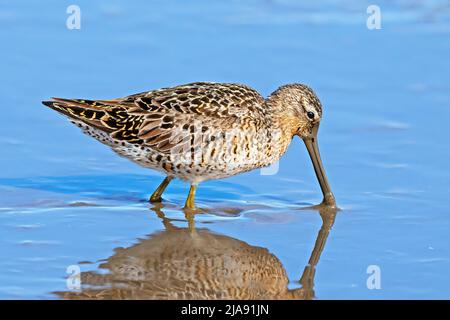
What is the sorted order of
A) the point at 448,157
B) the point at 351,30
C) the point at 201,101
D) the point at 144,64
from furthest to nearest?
the point at 351,30
the point at 144,64
the point at 448,157
the point at 201,101

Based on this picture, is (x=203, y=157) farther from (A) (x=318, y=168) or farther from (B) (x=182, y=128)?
(A) (x=318, y=168)

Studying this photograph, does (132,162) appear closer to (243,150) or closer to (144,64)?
(243,150)

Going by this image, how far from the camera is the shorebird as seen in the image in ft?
28.3

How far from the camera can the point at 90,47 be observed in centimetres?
1117

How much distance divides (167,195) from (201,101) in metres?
0.90

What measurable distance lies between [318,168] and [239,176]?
76cm

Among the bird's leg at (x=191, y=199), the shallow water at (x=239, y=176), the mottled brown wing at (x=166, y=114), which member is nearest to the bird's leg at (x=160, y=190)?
the shallow water at (x=239, y=176)

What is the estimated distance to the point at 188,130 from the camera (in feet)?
28.3

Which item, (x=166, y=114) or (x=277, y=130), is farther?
(x=277, y=130)

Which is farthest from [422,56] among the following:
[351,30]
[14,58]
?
[14,58]

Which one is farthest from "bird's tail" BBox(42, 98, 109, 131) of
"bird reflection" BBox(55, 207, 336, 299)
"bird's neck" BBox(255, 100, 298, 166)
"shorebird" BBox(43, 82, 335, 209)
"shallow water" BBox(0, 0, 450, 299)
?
"bird's neck" BBox(255, 100, 298, 166)

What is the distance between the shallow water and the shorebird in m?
0.32

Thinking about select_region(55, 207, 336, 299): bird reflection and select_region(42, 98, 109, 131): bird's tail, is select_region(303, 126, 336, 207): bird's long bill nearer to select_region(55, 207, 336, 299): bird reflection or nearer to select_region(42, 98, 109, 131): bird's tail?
select_region(55, 207, 336, 299): bird reflection

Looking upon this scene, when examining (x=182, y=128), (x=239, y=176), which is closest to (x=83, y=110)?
(x=182, y=128)
